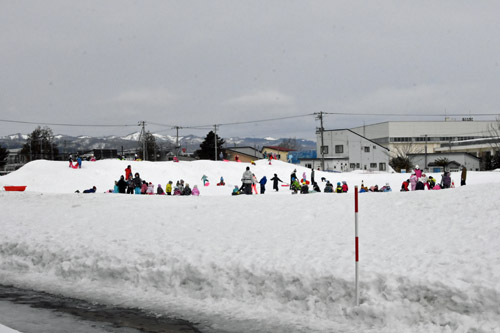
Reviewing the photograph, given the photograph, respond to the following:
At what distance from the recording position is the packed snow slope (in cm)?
641

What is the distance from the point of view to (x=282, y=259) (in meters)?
8.24

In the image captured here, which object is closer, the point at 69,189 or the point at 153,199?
the point at 153,199

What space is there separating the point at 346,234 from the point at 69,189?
3338 cm

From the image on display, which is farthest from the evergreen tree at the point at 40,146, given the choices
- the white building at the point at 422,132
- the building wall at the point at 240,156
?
the white building at the point at 422,132

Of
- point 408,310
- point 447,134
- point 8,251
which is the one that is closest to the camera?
point 408,310

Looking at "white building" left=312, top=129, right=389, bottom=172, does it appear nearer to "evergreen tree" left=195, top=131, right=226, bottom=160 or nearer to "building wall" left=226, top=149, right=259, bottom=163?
"evergreen tree" left=195, top=131, right=226, bottom=160

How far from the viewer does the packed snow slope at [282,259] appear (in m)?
6.41

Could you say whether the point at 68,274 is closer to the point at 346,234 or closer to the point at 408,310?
the point at 346,234

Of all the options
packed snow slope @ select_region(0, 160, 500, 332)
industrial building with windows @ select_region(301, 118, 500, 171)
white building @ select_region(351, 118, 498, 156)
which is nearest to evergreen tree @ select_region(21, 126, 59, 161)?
industrial building with windows @ select_region(301, 118, 500, 171)

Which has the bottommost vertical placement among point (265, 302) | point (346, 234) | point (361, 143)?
point (265, 302)

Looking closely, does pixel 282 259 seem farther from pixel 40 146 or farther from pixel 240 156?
pixel 40 146

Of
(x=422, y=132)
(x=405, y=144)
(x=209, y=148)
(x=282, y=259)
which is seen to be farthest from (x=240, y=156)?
(x=282, y=259)

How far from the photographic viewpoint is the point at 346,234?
9.98m

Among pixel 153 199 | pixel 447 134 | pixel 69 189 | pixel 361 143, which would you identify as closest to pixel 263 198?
pixel 153 199
